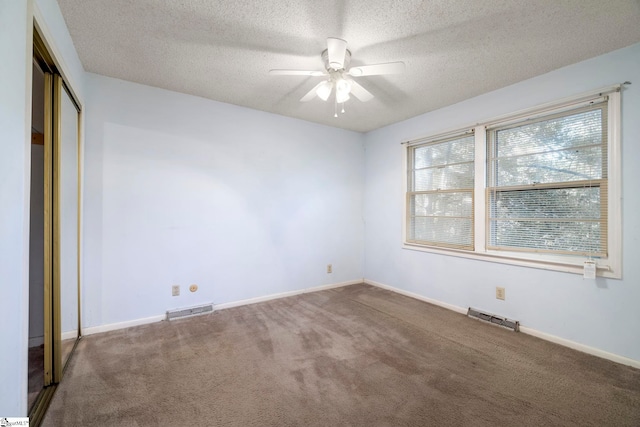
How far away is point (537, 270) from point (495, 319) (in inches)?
26.5

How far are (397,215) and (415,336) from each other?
72.4 inches

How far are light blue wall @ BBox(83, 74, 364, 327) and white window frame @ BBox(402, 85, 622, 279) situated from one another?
1658mm

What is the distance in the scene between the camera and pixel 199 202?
125 inches

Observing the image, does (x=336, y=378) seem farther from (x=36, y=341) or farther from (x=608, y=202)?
(x=608, y=202)

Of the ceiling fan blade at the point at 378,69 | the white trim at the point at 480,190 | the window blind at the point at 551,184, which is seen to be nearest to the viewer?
the ceiling fan blade at the point at 378,69

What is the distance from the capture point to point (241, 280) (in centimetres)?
346

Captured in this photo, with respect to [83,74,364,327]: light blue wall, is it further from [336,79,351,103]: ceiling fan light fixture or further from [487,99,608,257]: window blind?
[487,99,608,257]: window blind

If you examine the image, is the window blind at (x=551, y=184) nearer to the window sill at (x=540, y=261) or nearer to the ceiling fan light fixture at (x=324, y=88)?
the window sill at (x=540, y=261)

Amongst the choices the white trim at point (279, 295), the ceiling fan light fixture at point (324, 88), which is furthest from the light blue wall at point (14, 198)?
the white trim at point (279, 295)

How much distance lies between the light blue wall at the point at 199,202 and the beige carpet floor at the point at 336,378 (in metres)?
0.53

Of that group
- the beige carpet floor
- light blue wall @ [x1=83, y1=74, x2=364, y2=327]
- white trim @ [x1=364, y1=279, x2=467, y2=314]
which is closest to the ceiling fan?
light blue wall @ [x1=83, y1=74, x2=364, y2=327]

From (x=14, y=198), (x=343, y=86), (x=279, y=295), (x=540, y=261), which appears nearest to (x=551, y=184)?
(x=540, y=261)

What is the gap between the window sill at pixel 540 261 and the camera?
2264 millimetres

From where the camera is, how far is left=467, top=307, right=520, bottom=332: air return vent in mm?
2750
